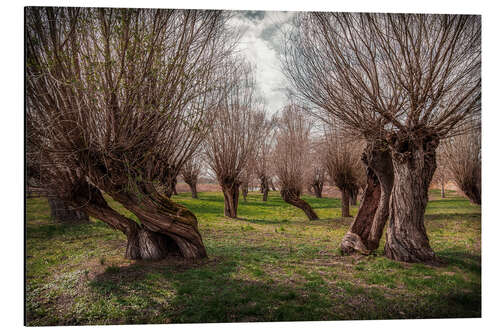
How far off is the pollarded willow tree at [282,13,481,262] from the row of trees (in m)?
0.02

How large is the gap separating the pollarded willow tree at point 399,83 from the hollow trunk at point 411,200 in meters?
0.01

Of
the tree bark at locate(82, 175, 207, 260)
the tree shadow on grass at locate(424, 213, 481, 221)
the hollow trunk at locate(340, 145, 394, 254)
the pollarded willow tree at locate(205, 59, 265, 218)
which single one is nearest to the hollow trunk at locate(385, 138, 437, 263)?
the hollow trunk at locate(340, 145, 394, 254)

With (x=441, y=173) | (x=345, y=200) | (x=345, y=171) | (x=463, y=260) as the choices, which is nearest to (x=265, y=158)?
(x=345, y=171)

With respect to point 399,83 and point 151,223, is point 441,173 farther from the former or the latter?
point 151,223

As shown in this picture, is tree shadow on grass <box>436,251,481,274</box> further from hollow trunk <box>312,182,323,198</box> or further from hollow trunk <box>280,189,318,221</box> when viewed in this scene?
hollow trunk <box>312,182,323,198</box>

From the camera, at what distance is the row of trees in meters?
3.29

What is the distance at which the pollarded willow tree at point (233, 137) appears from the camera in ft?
20.1

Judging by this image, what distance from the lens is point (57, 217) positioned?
4.07 meters

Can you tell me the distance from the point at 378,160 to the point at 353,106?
1.19 m

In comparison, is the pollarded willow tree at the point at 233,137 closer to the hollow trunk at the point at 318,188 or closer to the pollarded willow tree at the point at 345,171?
the hollow trunk at the point at 318,188

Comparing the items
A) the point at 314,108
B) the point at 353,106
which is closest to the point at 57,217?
the point at 314,108

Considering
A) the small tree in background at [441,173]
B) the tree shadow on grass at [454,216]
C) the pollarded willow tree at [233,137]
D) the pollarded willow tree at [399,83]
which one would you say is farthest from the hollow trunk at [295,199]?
the pollarded willow tree at [399,83]

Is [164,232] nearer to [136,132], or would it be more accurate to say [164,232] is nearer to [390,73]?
[136,132]

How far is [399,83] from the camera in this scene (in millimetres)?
3957
